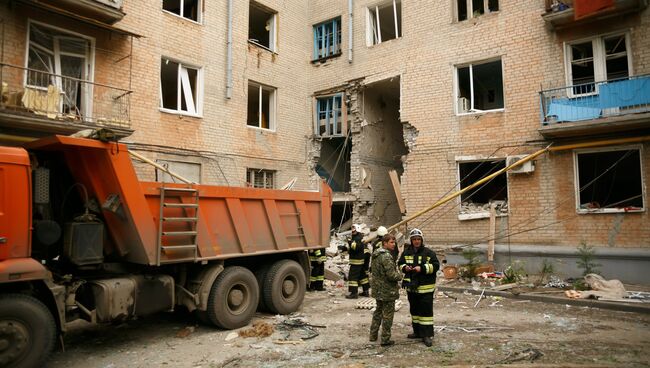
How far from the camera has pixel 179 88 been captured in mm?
12664

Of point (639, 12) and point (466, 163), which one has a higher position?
point (639, 12)

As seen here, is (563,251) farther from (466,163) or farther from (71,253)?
(71,253)

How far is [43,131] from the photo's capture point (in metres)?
9.38

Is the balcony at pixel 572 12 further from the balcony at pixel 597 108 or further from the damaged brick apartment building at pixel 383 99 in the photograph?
the balcony at pixel 597 108

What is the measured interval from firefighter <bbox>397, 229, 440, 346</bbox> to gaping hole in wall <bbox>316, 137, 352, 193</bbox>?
1083 centimetres

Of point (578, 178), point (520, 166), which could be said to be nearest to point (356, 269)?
point (520, 166)

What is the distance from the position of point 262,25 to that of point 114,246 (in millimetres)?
12772

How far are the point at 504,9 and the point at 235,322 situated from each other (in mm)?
11420

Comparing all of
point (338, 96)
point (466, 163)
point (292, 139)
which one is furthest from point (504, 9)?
point (292, 139)

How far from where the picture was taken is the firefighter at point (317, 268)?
928 centimetres

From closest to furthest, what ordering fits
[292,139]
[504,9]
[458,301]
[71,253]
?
1. [71,253]
2. [458,301]
3. [504,9]
4. [292,139]

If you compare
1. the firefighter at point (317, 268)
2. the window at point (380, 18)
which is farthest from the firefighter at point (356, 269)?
the window at point (380, 18)

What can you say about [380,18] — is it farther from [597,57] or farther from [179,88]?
[179,88]

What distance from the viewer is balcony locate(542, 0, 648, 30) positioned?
10266 millimetres
